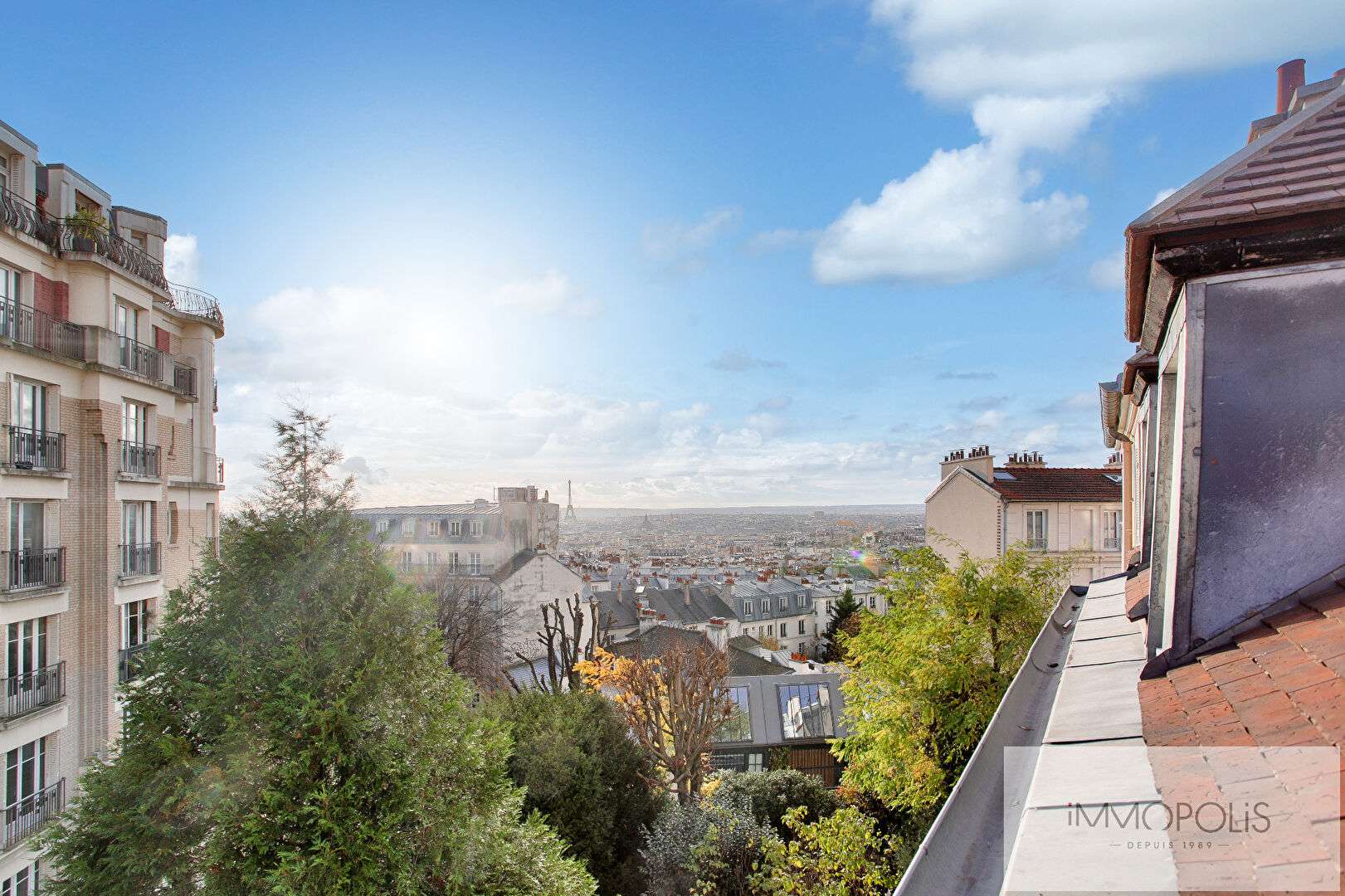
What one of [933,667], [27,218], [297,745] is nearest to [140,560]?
[27,218]

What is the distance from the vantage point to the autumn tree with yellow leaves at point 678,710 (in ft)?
60.9

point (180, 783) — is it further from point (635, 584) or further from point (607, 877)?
point (635, 584)

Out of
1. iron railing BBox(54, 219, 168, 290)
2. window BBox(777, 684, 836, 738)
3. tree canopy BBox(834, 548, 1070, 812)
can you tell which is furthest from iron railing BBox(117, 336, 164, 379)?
window BBox(777, 684, 836, 738)

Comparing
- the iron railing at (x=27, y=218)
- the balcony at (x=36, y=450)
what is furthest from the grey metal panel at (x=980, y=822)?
the iron railing at (x=27, y=218)

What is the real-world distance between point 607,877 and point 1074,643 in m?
13.7

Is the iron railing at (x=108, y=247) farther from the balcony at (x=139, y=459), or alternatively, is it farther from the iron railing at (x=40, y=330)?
the balcony at (x=139, y=459)

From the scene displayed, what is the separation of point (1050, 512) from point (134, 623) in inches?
1021

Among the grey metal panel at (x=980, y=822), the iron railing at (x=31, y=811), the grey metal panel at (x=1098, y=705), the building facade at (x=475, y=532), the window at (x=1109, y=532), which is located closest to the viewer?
the grey metal panel at (x=980, y=822)

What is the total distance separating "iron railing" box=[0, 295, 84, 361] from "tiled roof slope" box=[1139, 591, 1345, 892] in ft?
52.8

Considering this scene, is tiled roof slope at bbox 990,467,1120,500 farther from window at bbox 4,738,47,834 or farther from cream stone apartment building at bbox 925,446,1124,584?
window at bbox 4,738,47,834

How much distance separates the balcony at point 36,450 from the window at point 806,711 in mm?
20654

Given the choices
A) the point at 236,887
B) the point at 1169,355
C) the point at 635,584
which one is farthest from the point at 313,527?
the point at 635,584

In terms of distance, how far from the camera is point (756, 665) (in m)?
35.1

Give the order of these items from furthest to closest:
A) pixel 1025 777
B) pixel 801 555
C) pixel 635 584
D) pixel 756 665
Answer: pixel 801 555
pixel 635 584
pixel 756 665
pixel 1025 777
